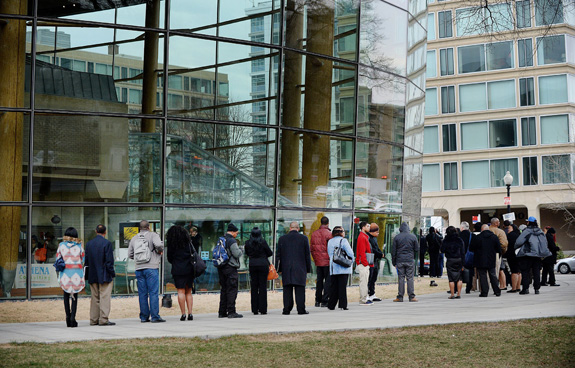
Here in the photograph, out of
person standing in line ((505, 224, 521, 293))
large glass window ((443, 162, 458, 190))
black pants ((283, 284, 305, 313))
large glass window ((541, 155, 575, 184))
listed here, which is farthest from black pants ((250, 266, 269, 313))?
large glass window ((443, 162, 458, 190))

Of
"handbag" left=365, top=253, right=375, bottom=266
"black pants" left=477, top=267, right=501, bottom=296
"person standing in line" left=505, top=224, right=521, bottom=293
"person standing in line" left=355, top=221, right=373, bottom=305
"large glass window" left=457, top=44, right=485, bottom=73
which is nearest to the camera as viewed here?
"person standing in line" left=355, top=221, right=373, bottom=305

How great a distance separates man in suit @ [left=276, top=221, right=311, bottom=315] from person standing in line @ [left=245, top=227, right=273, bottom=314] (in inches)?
14.2

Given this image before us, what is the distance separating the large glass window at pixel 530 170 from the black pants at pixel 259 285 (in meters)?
44.4

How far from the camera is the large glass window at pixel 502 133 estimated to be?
57.8m

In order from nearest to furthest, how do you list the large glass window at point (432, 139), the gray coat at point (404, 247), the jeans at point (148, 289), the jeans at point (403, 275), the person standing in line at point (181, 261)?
the jeans at point (148, 289), the person standing in line at point (181, 261), the gray coat at point (404, 247), the jeans at point (403, 275), the large glass window at point (432, 139)

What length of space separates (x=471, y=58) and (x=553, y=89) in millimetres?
6929

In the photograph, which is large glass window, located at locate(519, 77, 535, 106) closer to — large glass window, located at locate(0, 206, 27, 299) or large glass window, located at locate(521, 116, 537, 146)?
large glass window, located at locate(521, 116, 537, 146)

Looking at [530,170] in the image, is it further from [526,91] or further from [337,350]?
[337,350]

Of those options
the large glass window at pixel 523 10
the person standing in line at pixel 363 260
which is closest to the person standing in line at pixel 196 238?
the person standing in line at pixel 363 260

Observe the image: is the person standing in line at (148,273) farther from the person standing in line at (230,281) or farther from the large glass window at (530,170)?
the large glass window at (530,170)

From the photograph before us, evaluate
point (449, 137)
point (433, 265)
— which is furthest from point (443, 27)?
point (433, 265)

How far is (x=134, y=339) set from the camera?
1106 centimetres

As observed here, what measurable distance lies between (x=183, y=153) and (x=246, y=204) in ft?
7.41

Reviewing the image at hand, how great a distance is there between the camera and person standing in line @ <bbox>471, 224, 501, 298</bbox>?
60.4ft
